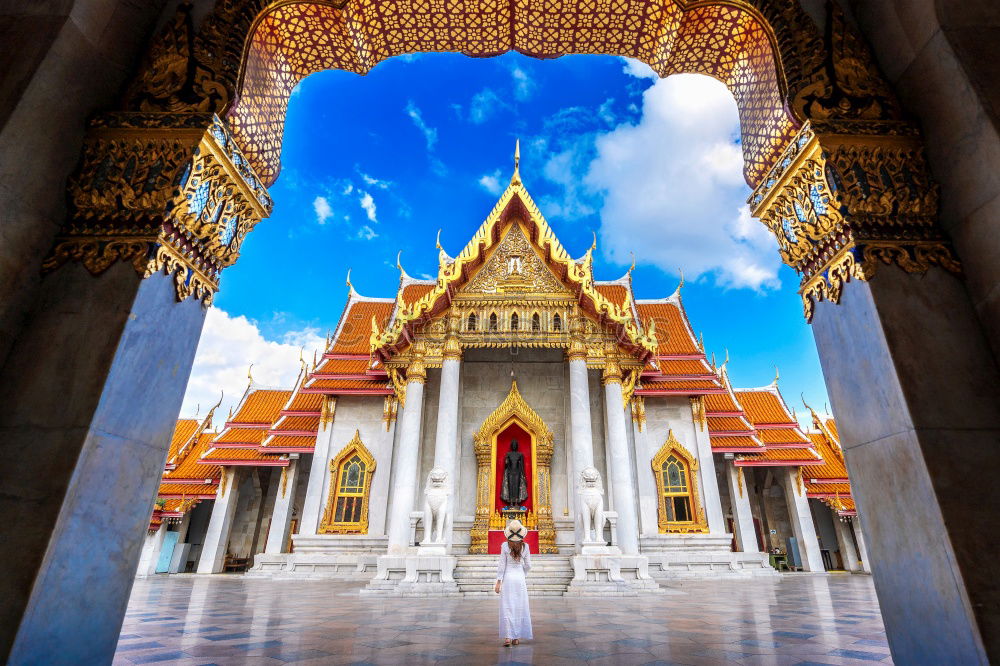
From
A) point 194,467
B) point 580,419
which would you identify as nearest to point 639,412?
point 580,419

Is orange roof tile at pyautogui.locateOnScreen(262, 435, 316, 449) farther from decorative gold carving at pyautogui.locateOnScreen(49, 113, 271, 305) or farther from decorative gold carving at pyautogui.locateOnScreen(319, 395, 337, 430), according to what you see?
decorative gold carving at pyautogui.locateOnScreen(49, 113, 271, 305)

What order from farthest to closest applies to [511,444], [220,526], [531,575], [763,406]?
1. [763,406]
2. [220,526]
3. [511,444]
4. [531,575]

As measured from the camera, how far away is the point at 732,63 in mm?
3697

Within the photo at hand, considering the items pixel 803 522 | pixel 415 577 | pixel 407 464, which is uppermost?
pixel 407 464

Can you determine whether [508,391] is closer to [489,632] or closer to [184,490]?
[489,632]

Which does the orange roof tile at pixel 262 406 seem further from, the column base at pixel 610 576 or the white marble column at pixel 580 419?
the column base at pixel 610 576

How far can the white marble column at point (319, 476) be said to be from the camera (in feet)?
40.5

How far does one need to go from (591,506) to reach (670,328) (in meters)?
8.48

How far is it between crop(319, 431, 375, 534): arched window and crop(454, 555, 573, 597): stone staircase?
3.93 meters

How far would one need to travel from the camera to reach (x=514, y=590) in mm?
4180

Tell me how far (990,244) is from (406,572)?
878cm

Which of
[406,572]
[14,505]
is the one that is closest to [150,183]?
[14,505]

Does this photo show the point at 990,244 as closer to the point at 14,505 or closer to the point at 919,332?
the point at 919,332

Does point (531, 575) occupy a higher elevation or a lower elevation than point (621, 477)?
lower
